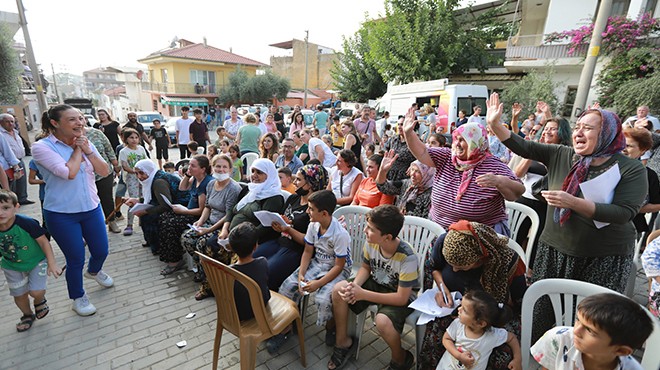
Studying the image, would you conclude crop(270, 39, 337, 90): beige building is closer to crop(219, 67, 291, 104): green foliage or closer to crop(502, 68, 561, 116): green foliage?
crop(219, 67, 291, 104): green foliage

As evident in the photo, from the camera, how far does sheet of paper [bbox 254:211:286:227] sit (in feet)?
9.79

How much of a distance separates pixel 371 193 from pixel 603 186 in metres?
2.21

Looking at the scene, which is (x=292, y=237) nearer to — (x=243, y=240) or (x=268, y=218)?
(x=268, y=218)

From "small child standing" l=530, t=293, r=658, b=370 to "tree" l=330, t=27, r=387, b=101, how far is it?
795 inches

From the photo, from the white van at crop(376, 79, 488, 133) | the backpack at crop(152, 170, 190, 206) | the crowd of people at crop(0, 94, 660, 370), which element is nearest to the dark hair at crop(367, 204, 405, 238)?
the crowd of people at crop(0, 94, 660, 370)

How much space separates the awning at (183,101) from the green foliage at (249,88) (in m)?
1.79

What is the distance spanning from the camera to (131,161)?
16.6 ft

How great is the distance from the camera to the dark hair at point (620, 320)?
128 centimetres

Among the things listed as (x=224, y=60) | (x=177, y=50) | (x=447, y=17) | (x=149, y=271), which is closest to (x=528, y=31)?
(x=447, y=17)

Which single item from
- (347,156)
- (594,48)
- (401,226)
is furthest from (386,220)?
(594,48)

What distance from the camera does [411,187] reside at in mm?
3436

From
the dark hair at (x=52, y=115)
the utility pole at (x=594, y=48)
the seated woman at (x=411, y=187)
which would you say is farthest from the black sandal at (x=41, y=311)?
the utility pole at (x=594, y=48)

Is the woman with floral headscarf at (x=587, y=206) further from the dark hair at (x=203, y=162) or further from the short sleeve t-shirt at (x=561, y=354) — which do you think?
the dark hair at (x=203, y=162)

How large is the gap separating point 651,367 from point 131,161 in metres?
6.06
